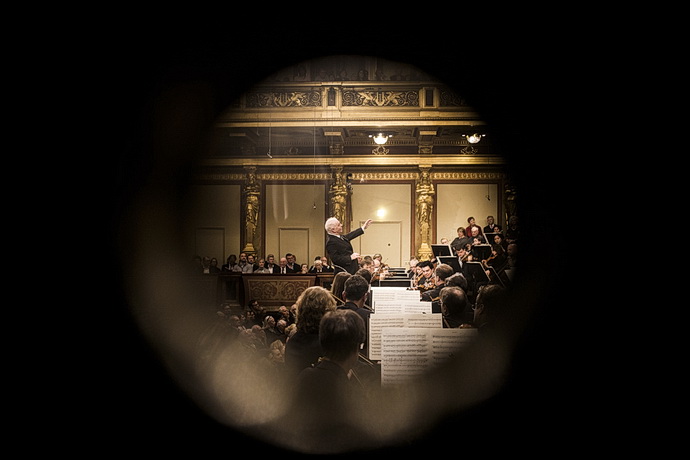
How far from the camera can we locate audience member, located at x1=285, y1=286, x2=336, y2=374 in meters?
2.55

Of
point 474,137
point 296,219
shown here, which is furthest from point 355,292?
point 296,219

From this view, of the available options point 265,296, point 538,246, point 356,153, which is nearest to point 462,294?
point 538,246

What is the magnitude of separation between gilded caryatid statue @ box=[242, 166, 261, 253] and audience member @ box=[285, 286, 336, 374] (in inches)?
360

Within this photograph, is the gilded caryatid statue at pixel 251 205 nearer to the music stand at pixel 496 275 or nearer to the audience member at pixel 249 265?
the audience member at pixel 249 265

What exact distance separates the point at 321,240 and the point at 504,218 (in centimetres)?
419

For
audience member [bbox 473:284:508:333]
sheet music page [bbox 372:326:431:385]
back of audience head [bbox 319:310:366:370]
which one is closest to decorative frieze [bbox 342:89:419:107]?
audience member [bbox 473:284:508:333]

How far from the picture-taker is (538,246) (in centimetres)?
190

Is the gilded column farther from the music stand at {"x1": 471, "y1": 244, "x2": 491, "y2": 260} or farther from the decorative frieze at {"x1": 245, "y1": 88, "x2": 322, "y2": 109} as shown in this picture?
the music stand at {"x1": 471, "y1": 244, "x2": 491, "y2": 260}

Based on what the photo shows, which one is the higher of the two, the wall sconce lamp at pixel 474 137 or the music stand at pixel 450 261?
the wall sconce lamp at pixel 474 137

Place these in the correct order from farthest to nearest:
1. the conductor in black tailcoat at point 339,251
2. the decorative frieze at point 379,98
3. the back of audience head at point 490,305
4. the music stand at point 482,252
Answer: the decorative frieze at point 379,98 < the conductor in black tailcoat at point 339,251 < the music stand at point 482,252 < the back of audience head at point 490,305

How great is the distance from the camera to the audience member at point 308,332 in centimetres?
255

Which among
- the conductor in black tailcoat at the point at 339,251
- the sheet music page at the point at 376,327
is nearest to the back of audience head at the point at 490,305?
the sheet music page at the point at 376,327

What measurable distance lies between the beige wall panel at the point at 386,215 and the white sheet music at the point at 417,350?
9395 millimetres

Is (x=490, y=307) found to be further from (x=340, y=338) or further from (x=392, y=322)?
(x=340, y=338)
